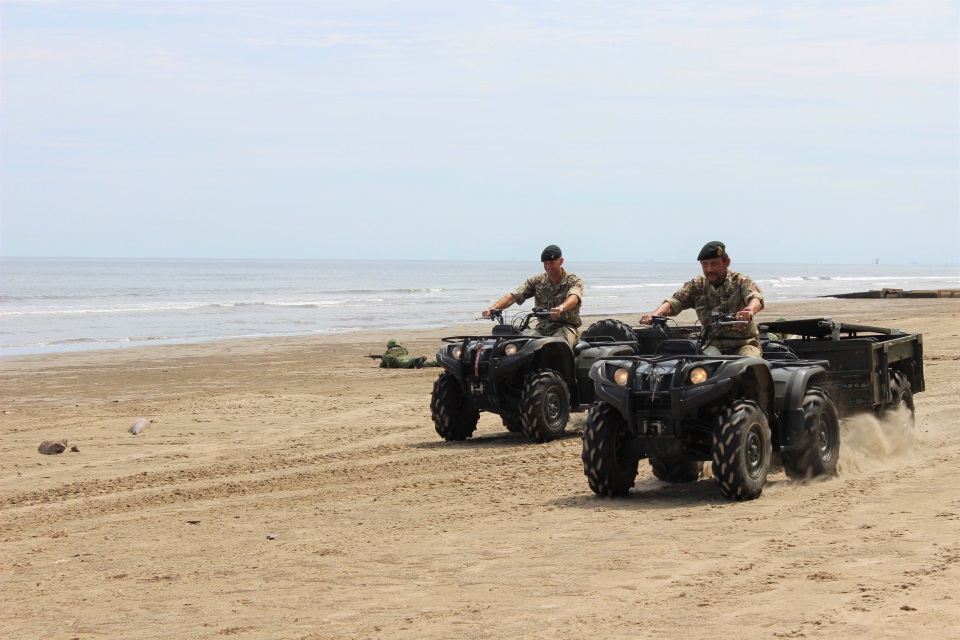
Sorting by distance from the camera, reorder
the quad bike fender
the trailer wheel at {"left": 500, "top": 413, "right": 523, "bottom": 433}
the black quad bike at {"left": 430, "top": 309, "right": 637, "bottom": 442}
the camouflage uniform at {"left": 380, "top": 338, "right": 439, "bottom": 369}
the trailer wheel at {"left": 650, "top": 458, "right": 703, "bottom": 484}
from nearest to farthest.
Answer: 1. the quad bike fender
2. the trailer wheel at {"left": 650, "top": 458, "right": 703, "bottom": 484}
3. the black quad bike at {"left": 430, "top": 309, "right": 637, "bottom": 442}
4. the trailer wheel at {"left": 500, "top": 413, "right": 523, "bottom": 433}
5. the camouflage uniform at {"left": 380, "top": 338, "right": 439, "bottom": 369}

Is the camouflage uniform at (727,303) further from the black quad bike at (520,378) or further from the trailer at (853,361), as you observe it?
the black quad bike at (520,378)

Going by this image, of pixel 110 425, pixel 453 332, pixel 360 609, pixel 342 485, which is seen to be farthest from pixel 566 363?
pixel 453 332

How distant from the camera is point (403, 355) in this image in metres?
21.3

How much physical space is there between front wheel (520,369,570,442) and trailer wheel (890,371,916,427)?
3030 mm

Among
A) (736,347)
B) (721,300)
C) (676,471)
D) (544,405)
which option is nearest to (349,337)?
(544,405)

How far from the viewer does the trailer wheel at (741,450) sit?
7.71 m

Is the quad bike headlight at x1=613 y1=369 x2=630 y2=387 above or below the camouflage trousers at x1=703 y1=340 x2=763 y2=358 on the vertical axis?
below

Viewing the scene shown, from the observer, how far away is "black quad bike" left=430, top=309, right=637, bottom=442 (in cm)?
1128

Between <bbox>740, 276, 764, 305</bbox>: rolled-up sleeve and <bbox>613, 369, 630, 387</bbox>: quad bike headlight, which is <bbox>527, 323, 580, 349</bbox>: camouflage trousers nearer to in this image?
<bbox>740, 276, 764, 305</bbox>: rolled-up sleeve

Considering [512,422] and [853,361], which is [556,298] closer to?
[512,422]

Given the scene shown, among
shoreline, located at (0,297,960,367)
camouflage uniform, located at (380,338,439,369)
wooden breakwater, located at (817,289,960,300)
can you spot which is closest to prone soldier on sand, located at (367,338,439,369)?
camouflage uniform, located at (380,338,439,369)

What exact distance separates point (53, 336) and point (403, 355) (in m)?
15.1

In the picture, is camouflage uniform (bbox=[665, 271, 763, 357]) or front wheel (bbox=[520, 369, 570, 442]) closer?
camouflage uniform (bbox=[665, 271, 763, 357])

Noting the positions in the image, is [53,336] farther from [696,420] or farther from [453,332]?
[696,420]
